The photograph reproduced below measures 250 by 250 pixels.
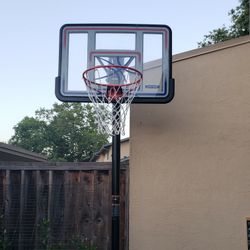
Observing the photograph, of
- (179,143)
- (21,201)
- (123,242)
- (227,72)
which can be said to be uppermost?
(227,72)

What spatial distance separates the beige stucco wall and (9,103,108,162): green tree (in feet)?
130

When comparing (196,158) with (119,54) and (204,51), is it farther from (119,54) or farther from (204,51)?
(119,54)

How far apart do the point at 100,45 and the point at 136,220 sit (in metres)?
2.68

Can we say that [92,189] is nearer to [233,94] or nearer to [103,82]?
[103,82]

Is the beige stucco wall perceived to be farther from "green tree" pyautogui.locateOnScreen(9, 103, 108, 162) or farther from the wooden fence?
"green tree" pyautogui.locateOnScreen(9, 103, 108, 162)

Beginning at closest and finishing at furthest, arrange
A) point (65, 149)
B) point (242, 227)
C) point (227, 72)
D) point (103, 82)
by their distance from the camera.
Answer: point (103, 82)
point (242, 227)
point (227, 72)
point (65, 149)

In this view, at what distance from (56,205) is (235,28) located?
13.7 m

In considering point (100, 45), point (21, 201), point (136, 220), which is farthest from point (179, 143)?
point (21, 201)

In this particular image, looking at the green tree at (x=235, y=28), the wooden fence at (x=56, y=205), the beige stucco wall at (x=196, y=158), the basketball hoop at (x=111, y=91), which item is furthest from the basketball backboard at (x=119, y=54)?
the green tree at (x=235, y=28)

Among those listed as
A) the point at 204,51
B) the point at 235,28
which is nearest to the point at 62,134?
the point at 235,28

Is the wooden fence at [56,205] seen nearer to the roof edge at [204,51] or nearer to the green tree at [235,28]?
the roof edge at [204,51]

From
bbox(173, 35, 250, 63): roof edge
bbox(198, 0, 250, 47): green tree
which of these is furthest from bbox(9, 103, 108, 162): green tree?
bbox(173, 35, 250, 63): roof edge

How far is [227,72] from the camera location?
6.67 metres

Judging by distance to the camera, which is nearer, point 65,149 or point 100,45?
point 100,45
